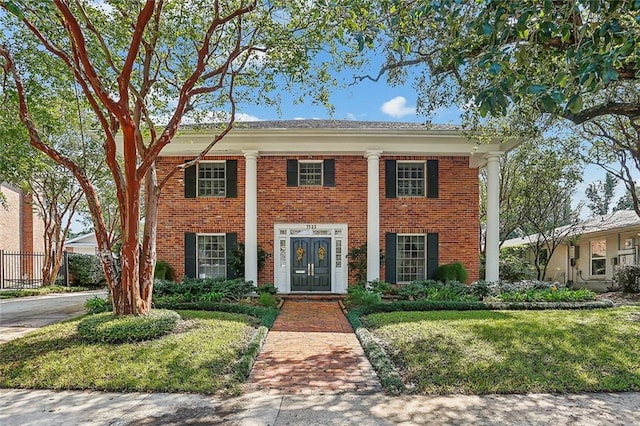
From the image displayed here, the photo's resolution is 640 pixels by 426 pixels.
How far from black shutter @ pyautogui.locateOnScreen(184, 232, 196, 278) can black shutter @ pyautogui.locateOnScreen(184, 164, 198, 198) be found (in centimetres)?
131

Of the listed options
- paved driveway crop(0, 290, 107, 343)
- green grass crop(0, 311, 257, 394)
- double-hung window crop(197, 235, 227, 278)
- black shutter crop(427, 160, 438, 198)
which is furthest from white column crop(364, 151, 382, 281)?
paved driveway crop(0, 290, 107, 343)

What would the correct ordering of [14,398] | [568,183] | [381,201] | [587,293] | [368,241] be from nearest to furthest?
[14,398]
[587,293]
[368,241]
[381,201]
[568,183]

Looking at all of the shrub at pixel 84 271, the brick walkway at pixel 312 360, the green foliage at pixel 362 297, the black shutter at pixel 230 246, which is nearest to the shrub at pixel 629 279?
the green foliage at pixel 362 297

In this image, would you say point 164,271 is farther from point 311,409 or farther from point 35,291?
point 311,409

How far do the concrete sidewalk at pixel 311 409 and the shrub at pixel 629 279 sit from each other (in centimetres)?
1237

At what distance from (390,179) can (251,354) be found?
8.84m

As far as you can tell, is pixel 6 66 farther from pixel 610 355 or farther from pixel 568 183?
pixel 568 183

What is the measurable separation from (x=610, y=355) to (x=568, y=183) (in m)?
13.3

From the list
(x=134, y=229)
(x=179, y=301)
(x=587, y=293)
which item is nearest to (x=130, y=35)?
(x=134, y=229)

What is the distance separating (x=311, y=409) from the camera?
4508 millimetres

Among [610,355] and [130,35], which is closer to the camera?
[610,355]

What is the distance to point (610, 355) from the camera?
6.14 metres

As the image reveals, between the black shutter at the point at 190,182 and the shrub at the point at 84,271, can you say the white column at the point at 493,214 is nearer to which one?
the black shutter at the point at 190,182

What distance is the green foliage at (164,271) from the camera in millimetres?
12851
